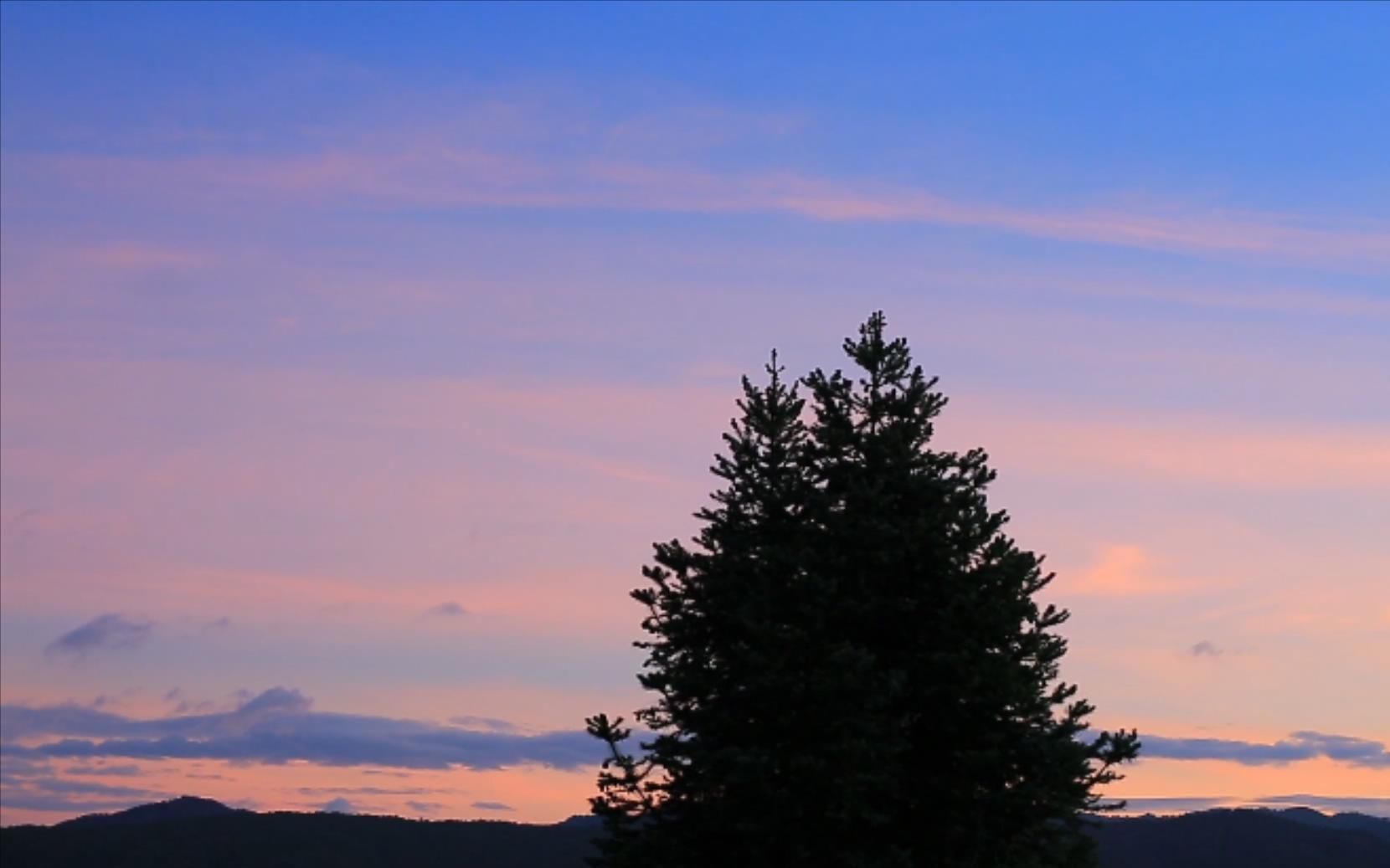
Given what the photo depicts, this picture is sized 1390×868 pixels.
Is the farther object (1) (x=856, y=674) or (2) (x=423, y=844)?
(2) (x=423, y=844)

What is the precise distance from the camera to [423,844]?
590 ft

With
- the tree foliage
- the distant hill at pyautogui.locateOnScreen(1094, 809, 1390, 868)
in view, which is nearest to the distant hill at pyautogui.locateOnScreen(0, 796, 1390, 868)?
the distant hill at pyautogui.locateOnScreen(1094, 809, 1390, 868)

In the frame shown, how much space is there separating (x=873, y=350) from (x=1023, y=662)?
6.20m

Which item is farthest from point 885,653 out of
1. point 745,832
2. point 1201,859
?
point 1201,859

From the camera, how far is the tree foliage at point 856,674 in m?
27.8

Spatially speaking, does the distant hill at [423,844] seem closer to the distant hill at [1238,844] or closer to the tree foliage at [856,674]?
the distant hill at [1238,844]

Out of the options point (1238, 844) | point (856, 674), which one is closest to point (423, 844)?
point (1238, 844)

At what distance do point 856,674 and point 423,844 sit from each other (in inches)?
6295

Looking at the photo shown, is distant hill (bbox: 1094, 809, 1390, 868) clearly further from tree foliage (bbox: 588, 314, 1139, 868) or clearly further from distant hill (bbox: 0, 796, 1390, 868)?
tree foliage (bbox: 588, 314, 1139, 868)

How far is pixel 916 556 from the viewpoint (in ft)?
99.4

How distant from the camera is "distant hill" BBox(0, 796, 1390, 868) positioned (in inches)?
6678

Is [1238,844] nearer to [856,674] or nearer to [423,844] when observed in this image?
[423,844]

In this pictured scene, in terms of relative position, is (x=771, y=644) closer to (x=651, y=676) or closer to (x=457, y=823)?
(x=651, y=676)

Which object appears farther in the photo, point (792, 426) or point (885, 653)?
point (792, 426)
